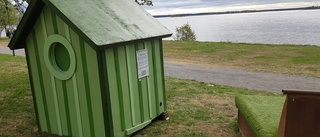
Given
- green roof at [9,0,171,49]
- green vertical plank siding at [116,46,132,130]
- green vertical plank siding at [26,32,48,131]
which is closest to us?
green roof at [9,0,171,49]

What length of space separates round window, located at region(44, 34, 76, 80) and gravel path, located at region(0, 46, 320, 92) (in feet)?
20.4

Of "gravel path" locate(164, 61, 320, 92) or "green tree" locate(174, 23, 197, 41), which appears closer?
"gravel path" locate(164, 61, 320, 92)

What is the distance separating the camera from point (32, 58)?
16.6ft

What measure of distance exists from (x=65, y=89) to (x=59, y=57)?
54 centimetres

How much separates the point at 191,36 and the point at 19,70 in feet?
106

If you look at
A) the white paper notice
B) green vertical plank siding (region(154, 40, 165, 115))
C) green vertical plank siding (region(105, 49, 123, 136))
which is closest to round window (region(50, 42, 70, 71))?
green vertical plank siding (region(105, 49, 123, 136))

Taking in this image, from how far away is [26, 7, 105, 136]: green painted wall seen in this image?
14.6ft

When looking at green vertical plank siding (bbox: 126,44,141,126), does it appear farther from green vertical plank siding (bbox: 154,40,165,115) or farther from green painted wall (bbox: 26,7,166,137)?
green vertical plank siding (bbox: 154,40,165,115)

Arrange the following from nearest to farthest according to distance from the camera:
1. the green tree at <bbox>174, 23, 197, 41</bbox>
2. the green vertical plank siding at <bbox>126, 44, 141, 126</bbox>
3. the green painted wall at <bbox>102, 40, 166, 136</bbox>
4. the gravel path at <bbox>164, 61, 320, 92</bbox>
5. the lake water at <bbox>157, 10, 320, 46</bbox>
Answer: the green painted wall at <bbox>102, 40, 166, 136</bbox> < the green vertical plank siding at <bbox>126, 44, 141, 126</bbox> < the gravel path at <bbox>164, 61, 320, 92</bbox> < the lake water at <bbox>157, 10, 320, 46</bbox> < the green tree at <bbox>174, 23, 197, 41</bbox>

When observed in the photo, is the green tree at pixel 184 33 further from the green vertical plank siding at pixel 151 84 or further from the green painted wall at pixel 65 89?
the green painted wall at pixel 65 89

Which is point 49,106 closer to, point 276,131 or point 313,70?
point 276,131

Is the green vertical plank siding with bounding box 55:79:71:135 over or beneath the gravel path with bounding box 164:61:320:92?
over

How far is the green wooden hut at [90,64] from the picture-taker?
4359 mm

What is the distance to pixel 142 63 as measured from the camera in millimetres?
5145
